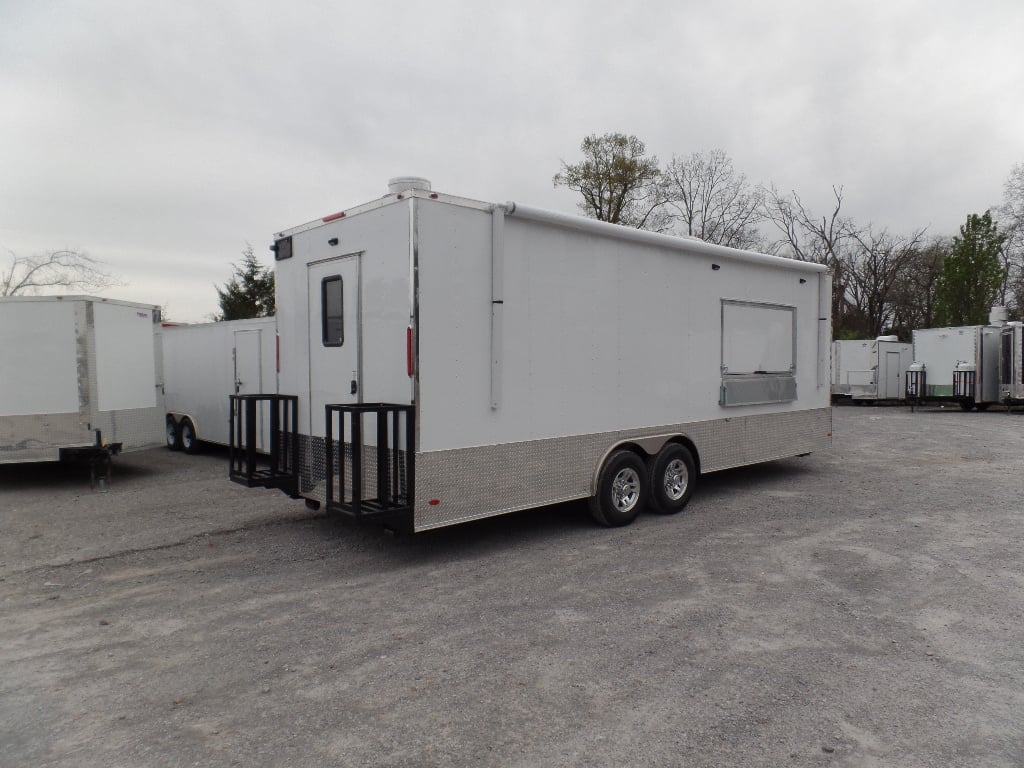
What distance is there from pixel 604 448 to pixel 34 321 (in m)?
7.63

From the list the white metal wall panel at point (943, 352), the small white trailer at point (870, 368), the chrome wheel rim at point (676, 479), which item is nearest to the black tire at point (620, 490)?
the chrome wheel rim at point (676, 479)

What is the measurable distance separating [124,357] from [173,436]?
11.9ft

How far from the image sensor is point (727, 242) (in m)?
31.7

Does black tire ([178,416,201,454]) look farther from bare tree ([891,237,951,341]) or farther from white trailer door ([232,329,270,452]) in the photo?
bare tree ([891,237,951,341])

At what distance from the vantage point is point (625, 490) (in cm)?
682

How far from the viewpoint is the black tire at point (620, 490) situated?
652cm

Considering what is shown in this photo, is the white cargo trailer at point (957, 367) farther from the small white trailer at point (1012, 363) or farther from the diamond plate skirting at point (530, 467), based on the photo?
the diamond plate skirting at point (530, 467)

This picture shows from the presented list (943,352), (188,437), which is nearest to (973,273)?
(943,352)

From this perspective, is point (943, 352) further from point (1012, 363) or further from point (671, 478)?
point (671, 478)

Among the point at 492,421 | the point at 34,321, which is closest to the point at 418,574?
the point at 492,421

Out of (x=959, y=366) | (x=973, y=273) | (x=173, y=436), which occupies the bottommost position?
(x=173, y=436)

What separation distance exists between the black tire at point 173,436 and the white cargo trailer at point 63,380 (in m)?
3.27

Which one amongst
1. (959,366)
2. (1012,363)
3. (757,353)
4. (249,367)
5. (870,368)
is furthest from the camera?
(870,368)

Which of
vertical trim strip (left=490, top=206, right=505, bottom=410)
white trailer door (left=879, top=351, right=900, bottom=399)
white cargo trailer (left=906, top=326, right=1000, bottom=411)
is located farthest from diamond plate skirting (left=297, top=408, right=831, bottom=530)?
white trailer door (left=879, top=351, right=900, bottom=399)
